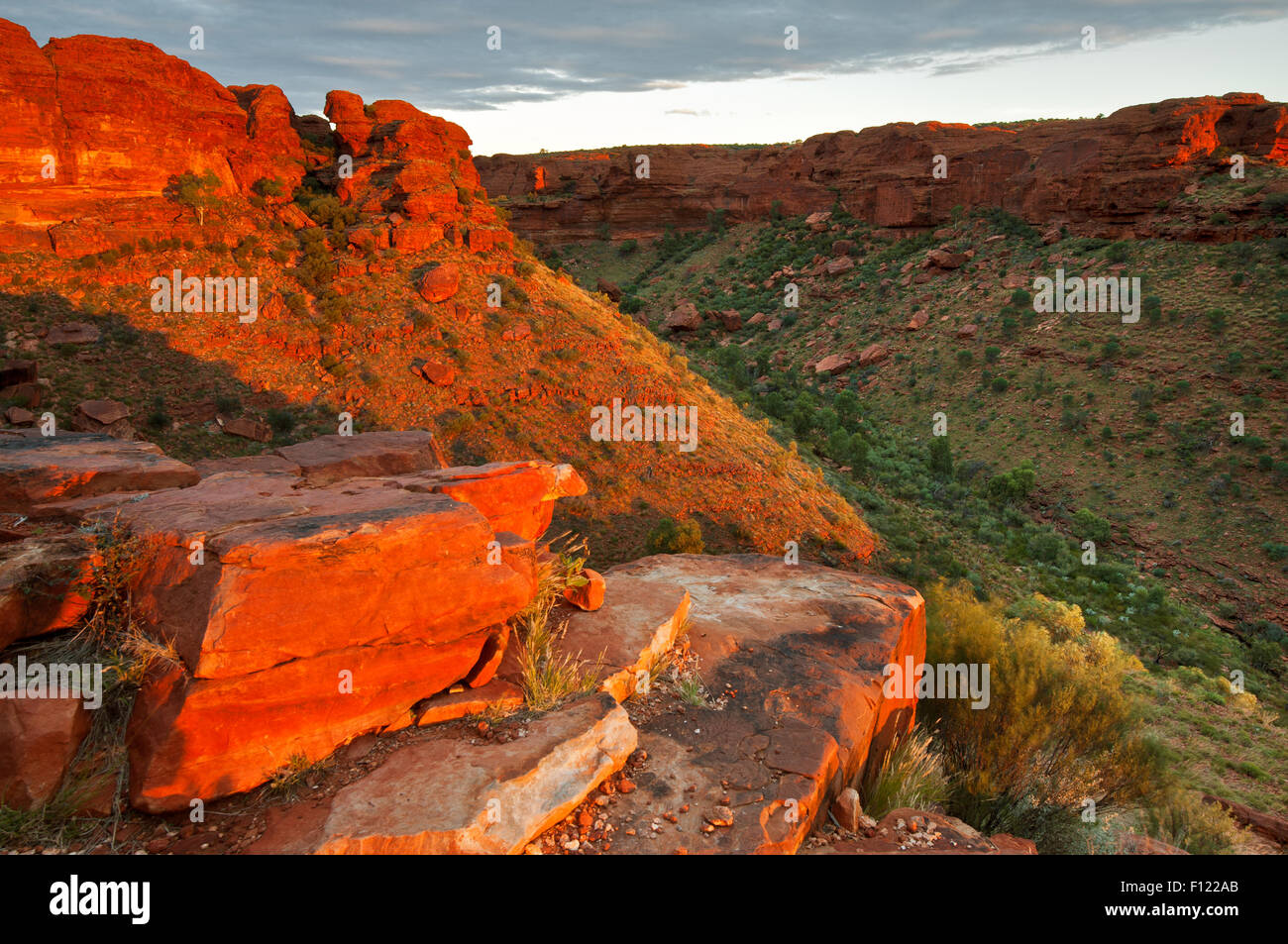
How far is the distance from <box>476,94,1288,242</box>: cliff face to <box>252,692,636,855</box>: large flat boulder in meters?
45.8

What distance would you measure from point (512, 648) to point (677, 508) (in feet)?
38.3

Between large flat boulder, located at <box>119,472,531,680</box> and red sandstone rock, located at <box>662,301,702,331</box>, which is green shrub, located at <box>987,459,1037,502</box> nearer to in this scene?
red sandstone rock, located at <box>662,301,702,331</box>

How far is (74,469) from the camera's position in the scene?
285 inches

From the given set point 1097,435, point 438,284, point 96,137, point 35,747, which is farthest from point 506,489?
point 1097,435

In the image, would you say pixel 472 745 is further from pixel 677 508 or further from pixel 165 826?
pixel 677 508

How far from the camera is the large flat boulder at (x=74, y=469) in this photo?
676 cm

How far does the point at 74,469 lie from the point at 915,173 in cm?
5905

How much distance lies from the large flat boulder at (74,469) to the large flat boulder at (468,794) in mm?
4661

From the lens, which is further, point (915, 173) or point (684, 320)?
point (915, 173)

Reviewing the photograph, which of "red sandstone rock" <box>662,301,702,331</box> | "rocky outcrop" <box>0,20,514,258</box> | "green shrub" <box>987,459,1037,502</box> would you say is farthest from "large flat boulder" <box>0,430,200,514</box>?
"red sandstone rock" <box>662,301,702,331</box>

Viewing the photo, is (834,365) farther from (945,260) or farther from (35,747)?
(35,747)

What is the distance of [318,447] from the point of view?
11047 mm

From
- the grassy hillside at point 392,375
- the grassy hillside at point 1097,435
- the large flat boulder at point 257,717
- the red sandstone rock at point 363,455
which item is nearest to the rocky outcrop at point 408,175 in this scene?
the grassy hillside at point 392,375
